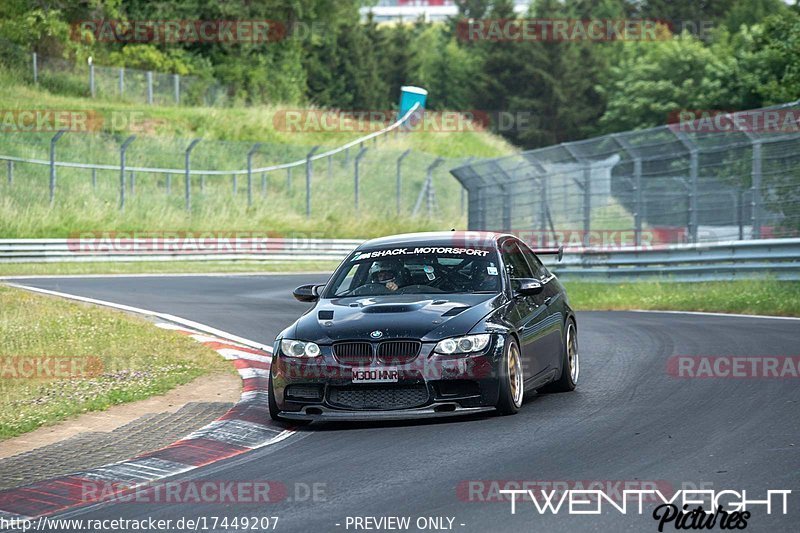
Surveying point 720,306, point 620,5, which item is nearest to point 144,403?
point 720,306

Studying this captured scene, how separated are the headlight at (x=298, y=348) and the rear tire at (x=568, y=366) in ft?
8.22

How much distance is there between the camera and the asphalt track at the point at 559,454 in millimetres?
6668

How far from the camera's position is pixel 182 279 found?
2806cm

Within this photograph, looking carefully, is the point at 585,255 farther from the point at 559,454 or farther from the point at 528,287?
the point at 559,454

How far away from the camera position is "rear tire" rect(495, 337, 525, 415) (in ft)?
31.0

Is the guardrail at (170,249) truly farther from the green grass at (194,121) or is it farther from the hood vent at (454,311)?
the hood vent at (454,311)

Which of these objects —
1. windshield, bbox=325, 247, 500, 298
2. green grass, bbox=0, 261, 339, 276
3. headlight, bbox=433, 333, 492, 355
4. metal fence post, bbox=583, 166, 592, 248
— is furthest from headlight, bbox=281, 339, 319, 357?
green grass, bbox=0, 261, 339, 276

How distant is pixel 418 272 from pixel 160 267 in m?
23.4

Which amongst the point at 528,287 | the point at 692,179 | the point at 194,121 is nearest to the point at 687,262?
the point at 692,179

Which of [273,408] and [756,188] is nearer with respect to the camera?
[273,408]

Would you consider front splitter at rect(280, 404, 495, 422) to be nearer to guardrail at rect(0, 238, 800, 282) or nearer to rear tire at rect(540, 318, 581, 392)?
rear tire at rect(540, 318, 581, 392)

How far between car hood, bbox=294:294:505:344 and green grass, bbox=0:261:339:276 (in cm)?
2016

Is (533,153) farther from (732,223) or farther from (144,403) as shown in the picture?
(144,403)

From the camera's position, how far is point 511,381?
9.67m
